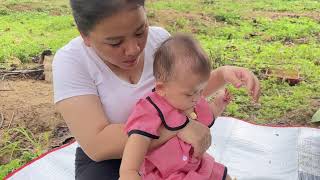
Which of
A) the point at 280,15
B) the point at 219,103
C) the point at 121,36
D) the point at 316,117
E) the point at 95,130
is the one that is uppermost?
the point at 121,36

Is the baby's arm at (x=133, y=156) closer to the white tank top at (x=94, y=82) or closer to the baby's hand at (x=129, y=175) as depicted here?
the baby's hand at (x=129, y=175)

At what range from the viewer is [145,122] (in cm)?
177

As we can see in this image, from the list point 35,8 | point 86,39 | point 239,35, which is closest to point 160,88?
point 86,39

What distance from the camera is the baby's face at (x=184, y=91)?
1.74 meters

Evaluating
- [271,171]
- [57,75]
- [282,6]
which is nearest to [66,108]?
[57,75]

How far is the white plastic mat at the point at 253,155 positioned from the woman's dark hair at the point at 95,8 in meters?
1.31

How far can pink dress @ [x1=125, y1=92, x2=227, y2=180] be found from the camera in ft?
5.82

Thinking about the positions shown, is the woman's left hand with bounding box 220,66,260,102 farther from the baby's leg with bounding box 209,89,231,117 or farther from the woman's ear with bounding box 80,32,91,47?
the woman's ear with bounding box 80,32,91,47

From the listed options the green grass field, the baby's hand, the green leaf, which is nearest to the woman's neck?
the baby's hand

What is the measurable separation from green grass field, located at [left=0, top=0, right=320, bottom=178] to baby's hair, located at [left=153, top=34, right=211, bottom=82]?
5.29 feet

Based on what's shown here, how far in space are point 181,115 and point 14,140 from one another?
184cm

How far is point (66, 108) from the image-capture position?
189 cm

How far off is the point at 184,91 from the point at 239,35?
4036 mm

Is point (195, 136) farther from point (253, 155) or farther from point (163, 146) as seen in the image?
point (253, 155)
